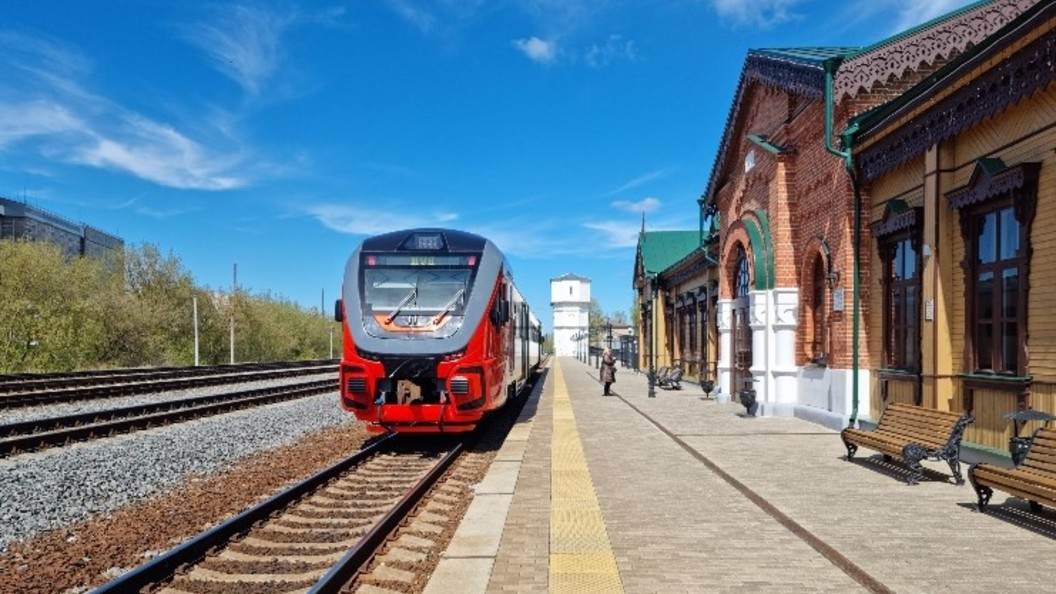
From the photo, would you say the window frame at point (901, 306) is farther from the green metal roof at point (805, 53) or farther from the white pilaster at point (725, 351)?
the white pilaster at point (725, 351)

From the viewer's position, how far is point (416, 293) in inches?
428

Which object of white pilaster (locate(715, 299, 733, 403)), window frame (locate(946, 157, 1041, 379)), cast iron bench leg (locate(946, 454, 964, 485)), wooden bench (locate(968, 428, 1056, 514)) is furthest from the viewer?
white pilaster (locate(715, 299, 733, 403))

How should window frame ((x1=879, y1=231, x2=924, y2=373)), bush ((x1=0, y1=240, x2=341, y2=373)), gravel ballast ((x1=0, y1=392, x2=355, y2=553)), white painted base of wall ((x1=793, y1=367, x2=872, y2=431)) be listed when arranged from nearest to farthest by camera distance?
gravel ballast ((x1=0, y1=392, x2=355, y2=553))
window frame ((x1=879, y1=231, x2=924, y2=373))
white painted base of wall ((x1=793, y1=367, x2=872, y2=431))
bush ((x1=0, y1=240, x2=341, y2=373))

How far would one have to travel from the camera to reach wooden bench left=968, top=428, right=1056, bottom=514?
5824mm

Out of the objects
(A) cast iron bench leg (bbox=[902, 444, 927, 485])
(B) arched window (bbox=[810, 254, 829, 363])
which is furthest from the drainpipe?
(A) cast iron bench leg (bbox=[902, 444, 927, 485])

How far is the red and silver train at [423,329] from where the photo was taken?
1020 centimetres

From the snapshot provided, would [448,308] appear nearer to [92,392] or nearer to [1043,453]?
[1043,453]

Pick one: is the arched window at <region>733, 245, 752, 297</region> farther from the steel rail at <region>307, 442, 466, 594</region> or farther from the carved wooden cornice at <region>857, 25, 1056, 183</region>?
the steel rail at <region>307, 442, 466, 594</region>

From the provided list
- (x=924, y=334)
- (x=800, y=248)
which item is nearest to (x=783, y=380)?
(x=800, y=248)

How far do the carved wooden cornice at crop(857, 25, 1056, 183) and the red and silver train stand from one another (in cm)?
613

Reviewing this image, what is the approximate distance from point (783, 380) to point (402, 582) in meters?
11.6

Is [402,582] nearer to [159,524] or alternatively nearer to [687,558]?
[687,558]

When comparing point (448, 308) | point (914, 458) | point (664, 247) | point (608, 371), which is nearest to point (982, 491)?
point (914, 458)

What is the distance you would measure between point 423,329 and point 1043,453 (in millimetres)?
7350
